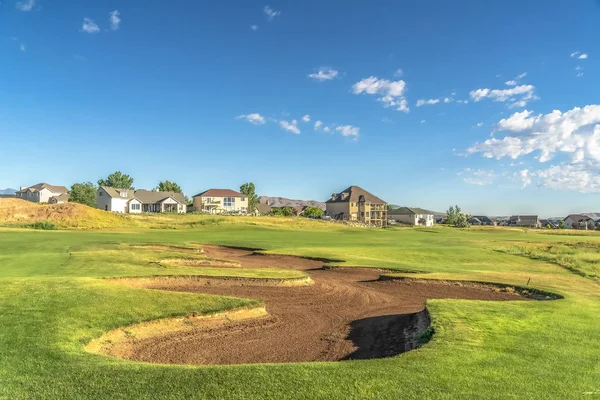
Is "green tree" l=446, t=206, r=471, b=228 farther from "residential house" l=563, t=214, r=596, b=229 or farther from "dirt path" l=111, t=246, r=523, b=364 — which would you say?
"dirt path" l=111, t=246, r=523, b=364

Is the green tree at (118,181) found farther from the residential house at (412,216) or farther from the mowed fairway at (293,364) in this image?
the mowed fairway at (293,364)

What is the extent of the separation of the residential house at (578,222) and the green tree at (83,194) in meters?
186

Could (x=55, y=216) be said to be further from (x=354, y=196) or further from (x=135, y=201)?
(x=354, y=196)

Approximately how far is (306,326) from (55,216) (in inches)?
2663

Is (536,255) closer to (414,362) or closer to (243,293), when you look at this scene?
(243,293)

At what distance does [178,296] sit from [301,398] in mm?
10490

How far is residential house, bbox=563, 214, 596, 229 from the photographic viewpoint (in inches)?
6703

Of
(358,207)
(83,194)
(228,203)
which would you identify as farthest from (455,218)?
(83,194)

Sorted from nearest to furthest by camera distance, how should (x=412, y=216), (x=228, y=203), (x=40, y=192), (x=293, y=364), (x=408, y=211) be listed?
(x=293, y=364), (x=228, y=203), (x=40, y=192), (x=412, y=216), (x=408, y=211)

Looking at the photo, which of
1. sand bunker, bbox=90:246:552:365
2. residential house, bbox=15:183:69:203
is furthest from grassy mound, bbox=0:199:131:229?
residential house, bbox=15:183:69:203

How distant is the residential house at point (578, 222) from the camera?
170250 millimetres

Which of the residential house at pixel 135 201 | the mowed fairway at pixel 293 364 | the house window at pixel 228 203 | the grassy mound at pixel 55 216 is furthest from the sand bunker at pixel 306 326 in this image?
the house window at pixel 228 203

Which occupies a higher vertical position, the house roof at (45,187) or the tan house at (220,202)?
the house roof at (45,187)

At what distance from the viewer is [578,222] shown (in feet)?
571
